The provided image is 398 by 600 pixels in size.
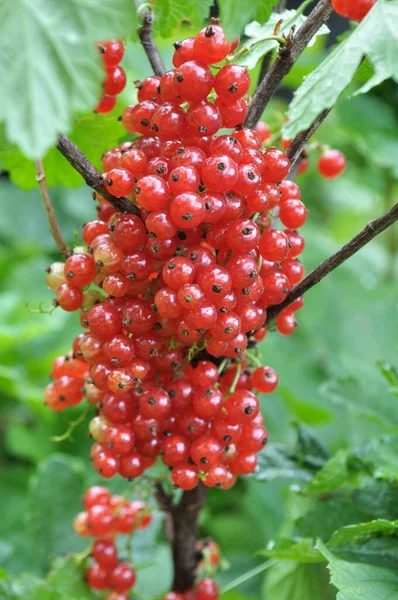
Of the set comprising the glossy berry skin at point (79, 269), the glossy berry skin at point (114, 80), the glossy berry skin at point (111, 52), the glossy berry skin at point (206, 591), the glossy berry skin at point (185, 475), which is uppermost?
the glossy berry skin at point (111, 52)

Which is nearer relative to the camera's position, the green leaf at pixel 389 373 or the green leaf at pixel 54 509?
the green leaf at pixel 389 373

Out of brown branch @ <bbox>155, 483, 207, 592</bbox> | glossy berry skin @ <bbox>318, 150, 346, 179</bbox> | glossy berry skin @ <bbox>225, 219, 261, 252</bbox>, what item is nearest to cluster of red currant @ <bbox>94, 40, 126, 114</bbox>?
glossy berry skin @ <bbox>225, 219, 261, 252</bbox>

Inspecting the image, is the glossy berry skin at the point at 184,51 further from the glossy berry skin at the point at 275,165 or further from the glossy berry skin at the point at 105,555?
the glossy berry skin at the point at 105,555

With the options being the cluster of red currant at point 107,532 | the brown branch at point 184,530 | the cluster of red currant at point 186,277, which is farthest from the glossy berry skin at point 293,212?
the cluster of red currant at point 107,532

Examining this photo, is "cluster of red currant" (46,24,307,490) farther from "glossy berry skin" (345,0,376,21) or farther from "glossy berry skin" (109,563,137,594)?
"glossy berry skin" (109,563,137,594)

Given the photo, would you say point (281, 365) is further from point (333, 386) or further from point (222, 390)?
point (222, 390)

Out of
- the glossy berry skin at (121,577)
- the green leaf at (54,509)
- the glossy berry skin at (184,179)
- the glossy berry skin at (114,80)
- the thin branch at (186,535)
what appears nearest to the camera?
the glossy berry skin at (184,179)

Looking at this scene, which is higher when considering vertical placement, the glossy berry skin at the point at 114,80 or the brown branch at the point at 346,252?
the glossy berry skin at the point at 114,80
